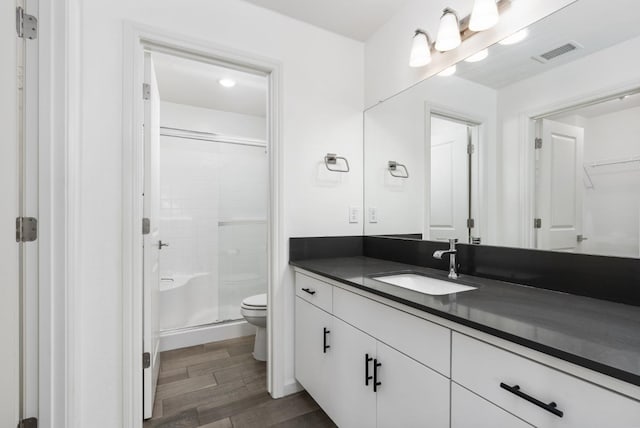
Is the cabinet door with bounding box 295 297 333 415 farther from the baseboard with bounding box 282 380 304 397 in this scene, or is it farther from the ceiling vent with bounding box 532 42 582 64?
the ceiling vent with bounding box 532 42 582 64

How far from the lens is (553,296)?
1.07 metres

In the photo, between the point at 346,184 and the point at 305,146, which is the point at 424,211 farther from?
the point at 305,146

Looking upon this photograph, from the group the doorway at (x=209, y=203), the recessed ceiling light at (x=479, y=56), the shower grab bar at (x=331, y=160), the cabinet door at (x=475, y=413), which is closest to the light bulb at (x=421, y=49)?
the recessed ceiling light at (x=479, y=56)

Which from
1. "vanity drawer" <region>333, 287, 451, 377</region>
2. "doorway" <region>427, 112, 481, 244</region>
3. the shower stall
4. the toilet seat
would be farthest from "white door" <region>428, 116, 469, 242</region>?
the shower stall

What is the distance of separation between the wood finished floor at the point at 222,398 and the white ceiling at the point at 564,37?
194cm

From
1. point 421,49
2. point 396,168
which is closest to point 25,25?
point 421,49

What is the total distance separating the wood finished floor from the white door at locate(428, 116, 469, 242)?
1.24 metres

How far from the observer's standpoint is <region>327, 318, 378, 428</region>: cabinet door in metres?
1.23

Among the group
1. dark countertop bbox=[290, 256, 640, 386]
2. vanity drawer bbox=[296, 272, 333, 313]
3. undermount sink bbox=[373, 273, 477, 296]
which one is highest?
dark countertop bbox=[290, 256, 640, 386]

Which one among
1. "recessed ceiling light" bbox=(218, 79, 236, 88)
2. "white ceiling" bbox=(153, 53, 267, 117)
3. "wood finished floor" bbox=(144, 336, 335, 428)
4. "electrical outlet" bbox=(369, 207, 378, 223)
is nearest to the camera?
"wood finished floor" bbox=(144, 336, 335, 428)

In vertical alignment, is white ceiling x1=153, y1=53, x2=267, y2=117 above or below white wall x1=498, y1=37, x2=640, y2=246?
above

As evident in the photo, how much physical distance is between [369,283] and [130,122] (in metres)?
1.37

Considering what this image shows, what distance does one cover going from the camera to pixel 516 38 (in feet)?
4.24

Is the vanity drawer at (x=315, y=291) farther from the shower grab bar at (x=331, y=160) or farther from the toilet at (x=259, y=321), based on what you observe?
the shower grab bar at (x=331, y=160)
